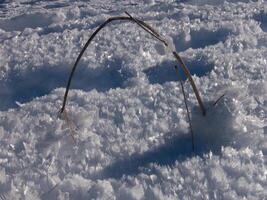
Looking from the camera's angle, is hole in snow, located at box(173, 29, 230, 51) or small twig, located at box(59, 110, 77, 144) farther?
hole in snow, located at box(173, 29, 230, 51)

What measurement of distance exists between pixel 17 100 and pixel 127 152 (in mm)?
710

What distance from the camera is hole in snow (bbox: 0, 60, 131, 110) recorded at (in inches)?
86.0

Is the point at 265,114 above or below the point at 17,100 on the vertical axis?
above

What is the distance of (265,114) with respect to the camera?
179 centimetres

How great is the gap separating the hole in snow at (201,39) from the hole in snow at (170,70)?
241 mm

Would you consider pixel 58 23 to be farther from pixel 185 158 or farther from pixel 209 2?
pixel 185 158

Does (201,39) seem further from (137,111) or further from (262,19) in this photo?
(137,111)

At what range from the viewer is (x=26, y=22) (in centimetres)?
309

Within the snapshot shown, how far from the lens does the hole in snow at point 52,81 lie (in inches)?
86.0

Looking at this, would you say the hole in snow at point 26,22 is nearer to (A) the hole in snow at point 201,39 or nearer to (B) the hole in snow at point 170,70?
(A) the hole in snow at point 201,39

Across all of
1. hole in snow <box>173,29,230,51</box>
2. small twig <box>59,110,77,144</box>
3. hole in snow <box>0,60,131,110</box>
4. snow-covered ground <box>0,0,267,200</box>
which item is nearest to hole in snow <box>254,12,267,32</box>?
snow-covered ground <box>0,0,267,200</box>

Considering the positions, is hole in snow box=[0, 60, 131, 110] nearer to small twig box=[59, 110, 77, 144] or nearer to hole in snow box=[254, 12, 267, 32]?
small twig box=[59, 110, 77, 144]

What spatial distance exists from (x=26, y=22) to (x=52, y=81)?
0.97 meters

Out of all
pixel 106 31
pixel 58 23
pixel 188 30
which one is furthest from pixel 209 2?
pixel 58 23
